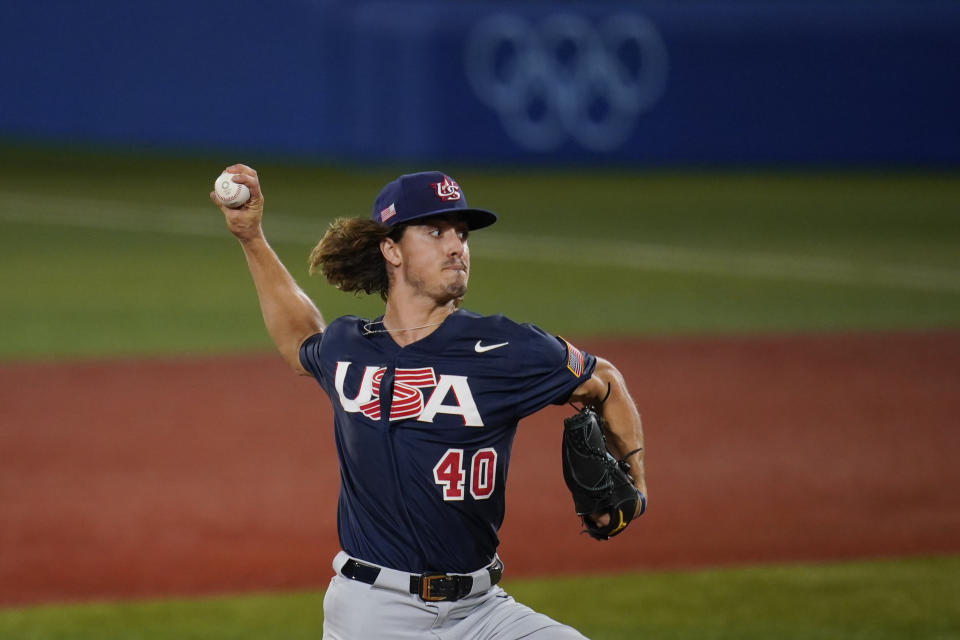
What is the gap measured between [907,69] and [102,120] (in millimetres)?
15342

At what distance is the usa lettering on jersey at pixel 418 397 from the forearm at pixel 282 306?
0.48 m

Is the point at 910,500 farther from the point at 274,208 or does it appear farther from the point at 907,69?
the point at 907,69

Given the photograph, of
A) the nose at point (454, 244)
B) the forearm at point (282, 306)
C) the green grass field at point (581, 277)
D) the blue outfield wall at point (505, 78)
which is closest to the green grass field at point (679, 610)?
the green grass field at point (581, 277)

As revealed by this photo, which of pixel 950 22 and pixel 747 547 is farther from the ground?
pixel 950 22

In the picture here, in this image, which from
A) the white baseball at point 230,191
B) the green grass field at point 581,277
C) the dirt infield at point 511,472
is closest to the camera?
the white baseball at point 230,191

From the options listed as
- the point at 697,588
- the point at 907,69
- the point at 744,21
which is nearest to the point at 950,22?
the point at 907,69

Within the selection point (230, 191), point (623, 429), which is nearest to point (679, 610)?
point (623, 429)

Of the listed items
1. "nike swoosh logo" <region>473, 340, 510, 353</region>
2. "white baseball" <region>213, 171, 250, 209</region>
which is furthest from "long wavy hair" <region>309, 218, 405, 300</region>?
"nike swoosh logo" <region>473, 340, 510, 353</region>

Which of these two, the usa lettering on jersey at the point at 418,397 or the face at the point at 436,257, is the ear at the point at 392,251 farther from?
the usa lettering on jersey at the point at 418,397

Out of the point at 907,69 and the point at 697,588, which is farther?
the point at 907,69

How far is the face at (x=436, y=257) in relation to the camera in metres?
4.29

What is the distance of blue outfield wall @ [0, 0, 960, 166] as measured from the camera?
90.1ft

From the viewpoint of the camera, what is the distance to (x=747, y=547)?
26.4 ft

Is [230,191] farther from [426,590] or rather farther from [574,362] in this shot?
[426,590]
